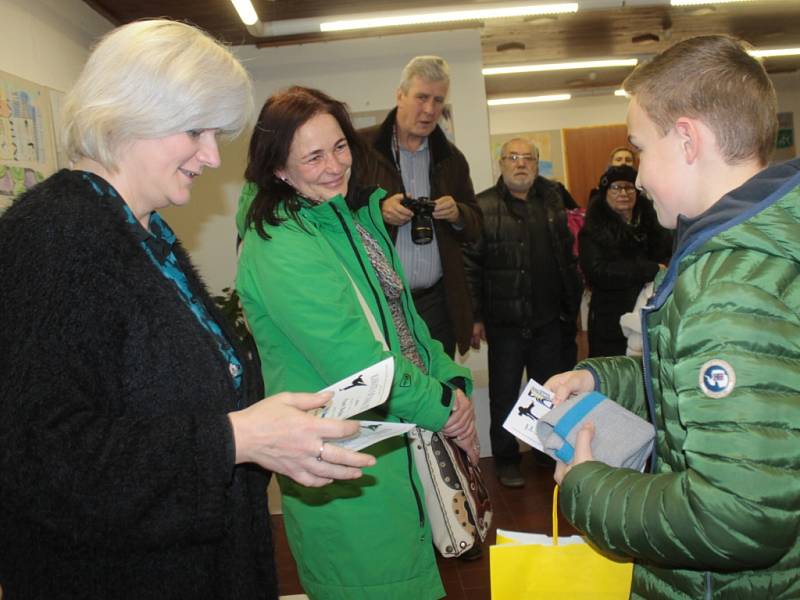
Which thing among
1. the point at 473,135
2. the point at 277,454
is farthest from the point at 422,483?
the point at 473,135

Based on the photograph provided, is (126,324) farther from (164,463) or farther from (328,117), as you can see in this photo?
(328,117)

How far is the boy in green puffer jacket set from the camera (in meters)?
0.87

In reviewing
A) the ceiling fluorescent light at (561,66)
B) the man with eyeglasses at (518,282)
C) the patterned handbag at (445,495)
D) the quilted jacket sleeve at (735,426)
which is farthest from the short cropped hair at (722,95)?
the ceiling fluorescent light at (561,66)

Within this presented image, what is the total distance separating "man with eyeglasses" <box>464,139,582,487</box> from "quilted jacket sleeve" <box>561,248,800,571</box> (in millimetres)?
3071

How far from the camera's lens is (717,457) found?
0.88m

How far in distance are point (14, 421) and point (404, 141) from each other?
9.27ft

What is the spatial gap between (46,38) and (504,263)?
2883 millimetres

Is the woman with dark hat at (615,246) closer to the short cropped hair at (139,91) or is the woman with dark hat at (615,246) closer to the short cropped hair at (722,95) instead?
the short cropped hair at (722,95)

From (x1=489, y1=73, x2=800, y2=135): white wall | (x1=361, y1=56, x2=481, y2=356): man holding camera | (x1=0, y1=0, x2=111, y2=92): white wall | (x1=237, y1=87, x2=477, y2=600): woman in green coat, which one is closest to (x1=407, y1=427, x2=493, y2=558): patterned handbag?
(x1=237, y1=87, x2=477, y2=600): woman in green coat

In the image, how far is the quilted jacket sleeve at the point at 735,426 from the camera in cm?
86

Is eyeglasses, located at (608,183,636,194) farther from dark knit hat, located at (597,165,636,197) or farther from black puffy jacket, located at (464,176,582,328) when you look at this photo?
black puffy jacket, located at (464,176,582,328)

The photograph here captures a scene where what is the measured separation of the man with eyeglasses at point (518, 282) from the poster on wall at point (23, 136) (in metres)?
2.33

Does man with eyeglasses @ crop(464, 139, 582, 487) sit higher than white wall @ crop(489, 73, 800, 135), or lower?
lower

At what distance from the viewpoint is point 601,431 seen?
3.85ft
